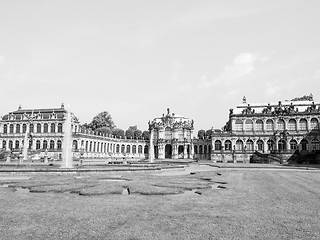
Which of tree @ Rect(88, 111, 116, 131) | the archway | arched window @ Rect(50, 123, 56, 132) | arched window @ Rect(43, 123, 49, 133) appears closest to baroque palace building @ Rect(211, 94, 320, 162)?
the archway

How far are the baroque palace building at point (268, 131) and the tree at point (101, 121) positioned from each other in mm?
53086

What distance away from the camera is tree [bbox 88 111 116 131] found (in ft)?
392

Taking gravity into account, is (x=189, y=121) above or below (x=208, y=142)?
above

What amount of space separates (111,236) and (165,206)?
413cm

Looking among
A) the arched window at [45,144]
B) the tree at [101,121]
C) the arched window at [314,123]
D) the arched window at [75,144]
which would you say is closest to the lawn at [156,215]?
the arched window at [75,144]

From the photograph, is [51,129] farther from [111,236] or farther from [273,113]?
[111,236]

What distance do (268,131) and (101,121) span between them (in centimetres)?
6808

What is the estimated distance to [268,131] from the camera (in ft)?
273

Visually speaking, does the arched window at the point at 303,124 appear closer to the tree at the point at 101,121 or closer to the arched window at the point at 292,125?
the arched window at the point at 292,125

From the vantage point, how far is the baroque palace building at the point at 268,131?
261ft

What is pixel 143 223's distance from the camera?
872cm

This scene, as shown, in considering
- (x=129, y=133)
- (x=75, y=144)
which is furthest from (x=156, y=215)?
(x=129, y=133)

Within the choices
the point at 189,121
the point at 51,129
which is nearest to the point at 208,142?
the point at 189,121

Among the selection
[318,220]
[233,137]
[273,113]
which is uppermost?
[273,113]
